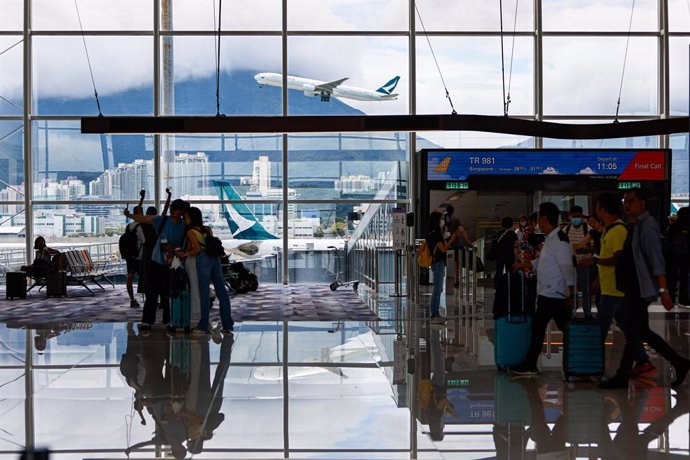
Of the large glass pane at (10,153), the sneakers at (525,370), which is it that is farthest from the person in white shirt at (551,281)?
the large glass pane at (10,153)

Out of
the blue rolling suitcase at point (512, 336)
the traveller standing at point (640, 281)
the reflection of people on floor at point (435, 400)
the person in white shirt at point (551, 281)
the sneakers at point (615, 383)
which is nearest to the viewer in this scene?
the reflection of people on floor at point (435, 400)

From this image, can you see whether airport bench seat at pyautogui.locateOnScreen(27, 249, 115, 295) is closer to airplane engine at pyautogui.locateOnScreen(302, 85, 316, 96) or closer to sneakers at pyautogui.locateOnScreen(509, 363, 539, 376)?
airplane engine at pyautogui.locateOnScreen(302, 85, 316, 96)

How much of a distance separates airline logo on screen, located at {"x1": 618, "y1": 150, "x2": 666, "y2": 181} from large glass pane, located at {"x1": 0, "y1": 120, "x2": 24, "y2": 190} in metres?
12.3

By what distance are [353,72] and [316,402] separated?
1385 cm

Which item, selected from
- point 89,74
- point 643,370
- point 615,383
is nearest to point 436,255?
point 643,370

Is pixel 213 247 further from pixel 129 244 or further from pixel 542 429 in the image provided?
pixel 542 429

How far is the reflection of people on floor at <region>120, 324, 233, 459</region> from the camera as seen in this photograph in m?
4.77

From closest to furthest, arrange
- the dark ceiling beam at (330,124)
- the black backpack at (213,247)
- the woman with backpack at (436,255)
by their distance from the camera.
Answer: the black backpack at (213,247) < the woman with backpack at (436,255) < the dark ceiling beam at (330,124)

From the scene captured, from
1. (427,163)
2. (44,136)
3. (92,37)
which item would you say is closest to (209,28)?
(92,37)

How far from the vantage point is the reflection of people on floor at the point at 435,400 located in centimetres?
500

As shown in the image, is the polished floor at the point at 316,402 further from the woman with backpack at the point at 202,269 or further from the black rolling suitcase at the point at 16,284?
the black rolling suitcase at the point at 16,284

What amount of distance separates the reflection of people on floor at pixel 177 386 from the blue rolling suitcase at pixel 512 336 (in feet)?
6.90

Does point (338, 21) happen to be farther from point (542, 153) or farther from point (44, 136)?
point (44, 136)

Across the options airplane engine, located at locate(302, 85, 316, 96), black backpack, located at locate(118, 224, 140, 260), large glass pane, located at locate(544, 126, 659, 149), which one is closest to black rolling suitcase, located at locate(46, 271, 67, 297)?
black backpack, located at locate(118, 224, 140, 260)
